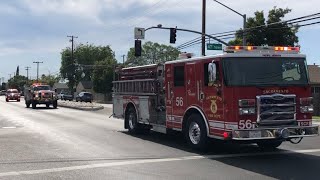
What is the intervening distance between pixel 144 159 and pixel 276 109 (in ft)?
11.2

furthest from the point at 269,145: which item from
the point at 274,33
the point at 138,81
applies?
the point at 274,33

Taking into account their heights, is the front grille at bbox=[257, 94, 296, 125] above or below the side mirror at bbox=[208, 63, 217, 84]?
below

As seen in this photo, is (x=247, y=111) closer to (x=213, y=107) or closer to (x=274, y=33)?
(x=213, y=107)

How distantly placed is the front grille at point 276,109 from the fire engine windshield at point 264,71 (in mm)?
363

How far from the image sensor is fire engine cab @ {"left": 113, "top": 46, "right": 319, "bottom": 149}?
452 inches

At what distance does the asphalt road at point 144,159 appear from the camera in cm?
962

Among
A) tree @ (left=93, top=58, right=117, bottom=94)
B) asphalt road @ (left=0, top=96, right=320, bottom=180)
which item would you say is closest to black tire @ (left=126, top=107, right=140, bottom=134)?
asphalt road @ (left=0, top=96, right=320, bottom=180)

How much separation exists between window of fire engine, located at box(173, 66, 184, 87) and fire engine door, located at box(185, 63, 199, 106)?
0.33 metres

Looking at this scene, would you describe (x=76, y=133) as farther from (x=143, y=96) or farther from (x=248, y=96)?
(x=248, y=96)

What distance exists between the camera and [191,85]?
43.5ft

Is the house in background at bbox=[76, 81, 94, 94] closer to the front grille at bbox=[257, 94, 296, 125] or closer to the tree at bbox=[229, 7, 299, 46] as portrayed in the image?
the tree at bbox=[229, 7, 299, 46]

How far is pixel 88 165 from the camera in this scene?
10.8 m

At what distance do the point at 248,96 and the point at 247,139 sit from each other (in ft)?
3.35

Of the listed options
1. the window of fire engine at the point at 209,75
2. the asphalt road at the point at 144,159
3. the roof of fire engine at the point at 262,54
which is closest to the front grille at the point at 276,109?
the asphalt road at the point at 144,159
